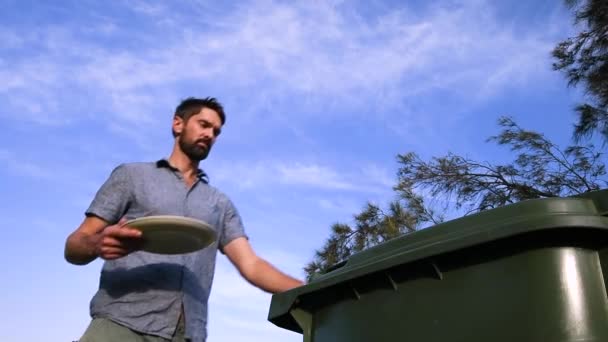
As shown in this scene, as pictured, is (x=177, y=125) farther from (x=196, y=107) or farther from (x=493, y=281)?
(x=493, y=281)

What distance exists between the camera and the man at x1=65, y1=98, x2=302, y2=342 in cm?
242

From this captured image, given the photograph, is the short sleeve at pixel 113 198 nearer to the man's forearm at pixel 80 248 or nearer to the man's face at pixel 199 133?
the man's forearm at pixel 80 248

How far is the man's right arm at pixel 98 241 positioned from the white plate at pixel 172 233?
4 centimetres

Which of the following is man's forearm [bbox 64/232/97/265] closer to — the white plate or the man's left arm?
the white plate

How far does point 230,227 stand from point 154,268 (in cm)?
44

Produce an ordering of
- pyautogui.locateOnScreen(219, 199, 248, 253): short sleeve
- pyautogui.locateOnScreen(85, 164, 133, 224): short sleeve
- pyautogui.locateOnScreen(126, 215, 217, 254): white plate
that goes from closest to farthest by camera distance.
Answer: pyautogui.locateOnScreen(126, 215, 217, 254): white plate
pyautogui.locateOnScreen(85, 164, 133, 224): short sleeve
pyautogui.locateOnScreen(219, 199, 248, 253): short sleeve

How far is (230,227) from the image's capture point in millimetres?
2893

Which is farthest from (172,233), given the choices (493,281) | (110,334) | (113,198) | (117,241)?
(493,281)

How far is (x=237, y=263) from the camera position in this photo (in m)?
2.87

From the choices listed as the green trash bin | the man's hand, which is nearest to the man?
the man's hand

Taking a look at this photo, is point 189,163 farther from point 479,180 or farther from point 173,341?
point 479,180

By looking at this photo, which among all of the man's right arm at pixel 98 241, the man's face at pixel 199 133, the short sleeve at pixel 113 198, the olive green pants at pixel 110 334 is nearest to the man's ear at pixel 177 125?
the man's face at pixel 199 133

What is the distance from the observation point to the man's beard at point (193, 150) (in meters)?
2.77

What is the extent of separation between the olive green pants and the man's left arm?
1.68ft
